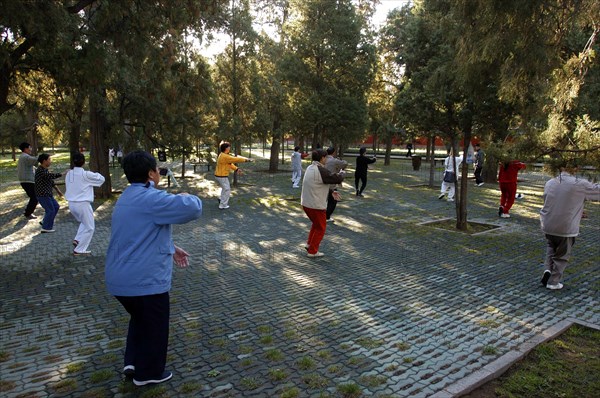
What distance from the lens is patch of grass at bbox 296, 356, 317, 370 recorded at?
13.2ft

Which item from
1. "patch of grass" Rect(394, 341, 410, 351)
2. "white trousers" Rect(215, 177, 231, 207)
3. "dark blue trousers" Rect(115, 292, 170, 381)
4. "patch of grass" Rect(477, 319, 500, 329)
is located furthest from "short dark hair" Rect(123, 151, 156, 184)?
"white trousers" Rect(215, 177, 231, 207)

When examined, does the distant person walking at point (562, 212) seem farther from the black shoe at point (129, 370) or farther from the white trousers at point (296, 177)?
the white trousers at point (296, 177)

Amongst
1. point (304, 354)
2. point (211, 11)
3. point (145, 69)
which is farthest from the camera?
point (145, 69)

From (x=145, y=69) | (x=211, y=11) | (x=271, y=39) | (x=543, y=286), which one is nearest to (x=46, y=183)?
(x=145, y=69)

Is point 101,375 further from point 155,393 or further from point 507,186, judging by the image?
point 507,186

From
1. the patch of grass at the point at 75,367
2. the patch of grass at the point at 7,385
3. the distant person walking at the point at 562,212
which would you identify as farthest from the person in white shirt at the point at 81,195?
the distant person walking at the point at 562,212

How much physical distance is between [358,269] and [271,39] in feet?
68.5

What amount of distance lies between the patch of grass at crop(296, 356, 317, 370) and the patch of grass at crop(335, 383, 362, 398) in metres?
0.40

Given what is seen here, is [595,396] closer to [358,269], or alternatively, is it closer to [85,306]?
[358,269]

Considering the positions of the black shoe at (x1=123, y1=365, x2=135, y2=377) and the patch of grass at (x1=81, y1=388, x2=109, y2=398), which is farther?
the black shoe at (x1=123, y1=365, x2=135, y2=377)

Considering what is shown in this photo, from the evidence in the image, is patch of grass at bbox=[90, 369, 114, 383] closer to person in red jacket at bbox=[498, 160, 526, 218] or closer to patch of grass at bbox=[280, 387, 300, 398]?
patch of grass at bbox=[280, 387, 300, 398]

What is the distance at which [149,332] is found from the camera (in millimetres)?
3574

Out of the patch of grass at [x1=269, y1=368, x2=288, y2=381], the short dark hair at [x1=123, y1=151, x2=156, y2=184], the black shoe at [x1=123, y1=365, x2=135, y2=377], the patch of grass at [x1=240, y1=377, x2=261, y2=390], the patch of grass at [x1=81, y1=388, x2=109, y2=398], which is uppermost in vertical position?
the short dark hair at [x1=123, y1=151, x2=156, y2=184]

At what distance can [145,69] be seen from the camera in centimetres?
1236
